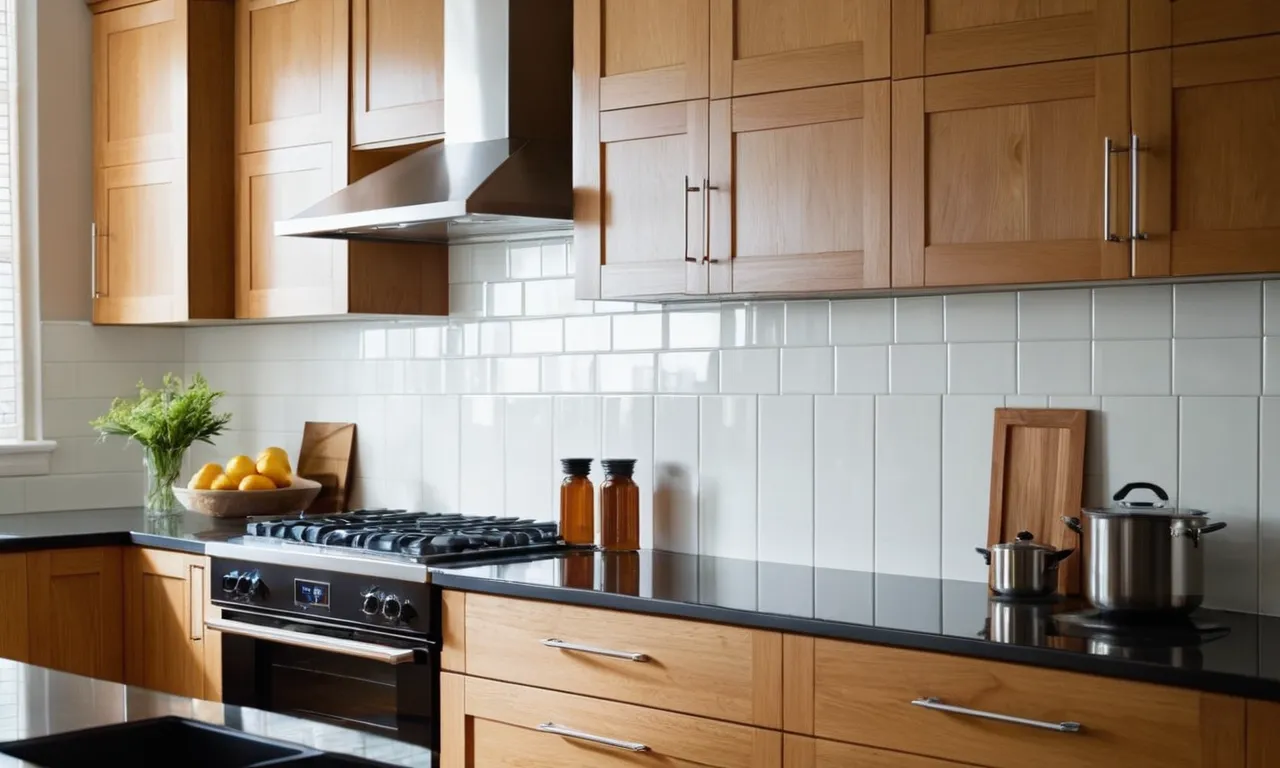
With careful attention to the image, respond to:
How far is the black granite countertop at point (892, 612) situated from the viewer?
2.19 metres

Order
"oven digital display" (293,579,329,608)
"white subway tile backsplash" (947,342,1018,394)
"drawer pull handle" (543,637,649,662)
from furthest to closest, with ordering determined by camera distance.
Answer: "oven digital display" (293,579,329,608), "white subway tile backsplash" (947,342,1018,394), "drawer pull handle" (543,637,649,662)

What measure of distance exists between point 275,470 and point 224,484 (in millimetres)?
156

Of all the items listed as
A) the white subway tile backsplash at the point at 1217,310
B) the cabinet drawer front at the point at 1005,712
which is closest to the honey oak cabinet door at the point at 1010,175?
the white subway tile backsplash at the point at 1217,310

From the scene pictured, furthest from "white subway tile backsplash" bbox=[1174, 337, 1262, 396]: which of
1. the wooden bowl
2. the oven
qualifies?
the wooden bowl

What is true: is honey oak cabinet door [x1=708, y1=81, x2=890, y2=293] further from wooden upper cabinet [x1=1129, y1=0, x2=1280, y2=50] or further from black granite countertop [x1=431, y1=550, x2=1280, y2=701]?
black granite countertop [x1=431, y1=550, x2=1280, y2=701]

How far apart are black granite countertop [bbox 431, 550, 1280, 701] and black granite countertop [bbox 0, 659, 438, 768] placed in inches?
38.1

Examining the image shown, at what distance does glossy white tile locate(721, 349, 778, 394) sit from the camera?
11.2 feet

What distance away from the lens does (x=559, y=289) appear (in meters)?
3.86

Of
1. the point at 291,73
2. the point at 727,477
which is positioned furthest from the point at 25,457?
the point at 727,477

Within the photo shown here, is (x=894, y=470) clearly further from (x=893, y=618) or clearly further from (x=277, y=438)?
(x=277, y=438)

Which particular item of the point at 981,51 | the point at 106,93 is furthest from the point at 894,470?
the point at 106,93

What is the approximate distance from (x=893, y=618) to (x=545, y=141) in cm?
161

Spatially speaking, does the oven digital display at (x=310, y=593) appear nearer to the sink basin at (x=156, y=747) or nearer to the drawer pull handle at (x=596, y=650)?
the drawer pull handle at (x=596, y=650)

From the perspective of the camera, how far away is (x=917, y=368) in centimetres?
316
